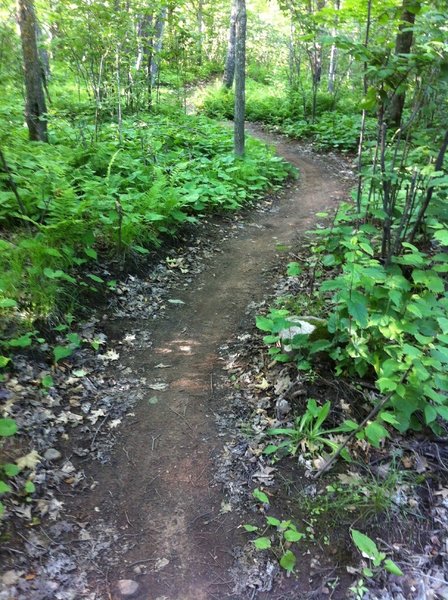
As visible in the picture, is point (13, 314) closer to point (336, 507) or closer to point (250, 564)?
point (250, 564)

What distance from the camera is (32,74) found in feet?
25.5

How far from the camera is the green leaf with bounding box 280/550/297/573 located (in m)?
3.07

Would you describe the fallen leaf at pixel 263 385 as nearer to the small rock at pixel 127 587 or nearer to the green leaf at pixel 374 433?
the green leaf at pixel 374 433

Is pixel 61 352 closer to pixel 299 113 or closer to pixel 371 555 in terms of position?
pixel 371 555

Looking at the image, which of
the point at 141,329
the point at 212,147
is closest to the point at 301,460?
the point at 141,329

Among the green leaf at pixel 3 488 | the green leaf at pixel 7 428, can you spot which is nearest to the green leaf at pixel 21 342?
the green leaf at pixel 7 428

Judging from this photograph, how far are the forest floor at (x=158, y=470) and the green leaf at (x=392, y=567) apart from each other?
0.29 m

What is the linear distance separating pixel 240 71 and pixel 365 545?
10078 mm

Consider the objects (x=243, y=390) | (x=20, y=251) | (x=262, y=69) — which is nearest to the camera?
(x=243, y=390)

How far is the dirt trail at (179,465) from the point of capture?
3.06m

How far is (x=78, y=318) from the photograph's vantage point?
5324mm

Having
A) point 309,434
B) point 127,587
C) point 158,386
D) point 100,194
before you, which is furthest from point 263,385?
point 100,194

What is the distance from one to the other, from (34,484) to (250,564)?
178 centimetres

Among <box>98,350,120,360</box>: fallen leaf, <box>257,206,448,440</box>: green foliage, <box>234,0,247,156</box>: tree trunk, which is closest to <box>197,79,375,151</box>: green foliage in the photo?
<box>234,0,247,156</box>: tree trunk
